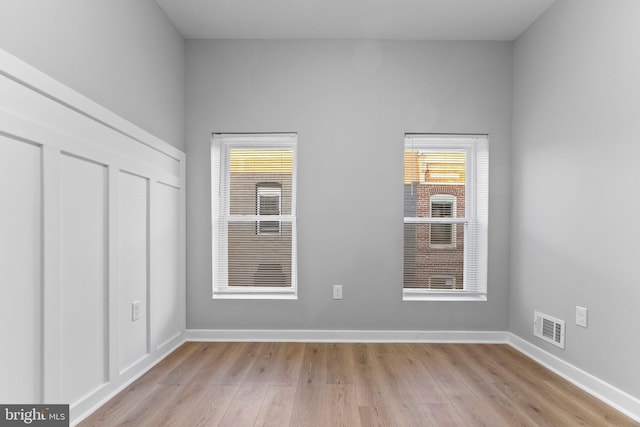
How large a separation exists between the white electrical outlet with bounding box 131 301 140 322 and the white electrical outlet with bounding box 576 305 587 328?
2933mm

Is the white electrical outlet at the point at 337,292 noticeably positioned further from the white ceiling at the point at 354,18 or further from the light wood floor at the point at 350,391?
the white ceiling at the point at 354,18

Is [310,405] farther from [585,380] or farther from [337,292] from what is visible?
[585,380]

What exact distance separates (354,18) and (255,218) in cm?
188

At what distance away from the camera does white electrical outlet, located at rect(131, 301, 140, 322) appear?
97.0 inches

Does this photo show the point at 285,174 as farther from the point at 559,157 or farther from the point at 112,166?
the point at 559,157

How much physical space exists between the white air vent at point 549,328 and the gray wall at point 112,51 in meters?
3.25

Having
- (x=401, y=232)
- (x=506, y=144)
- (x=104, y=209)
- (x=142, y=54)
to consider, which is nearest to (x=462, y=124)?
(x=506, y=144)

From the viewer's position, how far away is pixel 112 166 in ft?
7.12

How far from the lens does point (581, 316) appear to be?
97.3 inches

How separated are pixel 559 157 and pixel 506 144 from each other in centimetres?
72

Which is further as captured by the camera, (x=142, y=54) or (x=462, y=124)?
(x=462, y=124)

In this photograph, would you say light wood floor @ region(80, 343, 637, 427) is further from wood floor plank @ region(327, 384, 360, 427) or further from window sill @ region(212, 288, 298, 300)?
window sill @ region(212, 288, 298, 300)

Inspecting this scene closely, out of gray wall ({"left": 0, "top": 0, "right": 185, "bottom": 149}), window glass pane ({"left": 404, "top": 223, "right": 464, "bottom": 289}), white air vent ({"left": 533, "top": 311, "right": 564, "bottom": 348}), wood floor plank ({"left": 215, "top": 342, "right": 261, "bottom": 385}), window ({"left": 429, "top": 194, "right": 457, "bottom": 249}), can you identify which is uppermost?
gray wall ({"left": 0, "top": 0, "right": 185, "bottom": 149})

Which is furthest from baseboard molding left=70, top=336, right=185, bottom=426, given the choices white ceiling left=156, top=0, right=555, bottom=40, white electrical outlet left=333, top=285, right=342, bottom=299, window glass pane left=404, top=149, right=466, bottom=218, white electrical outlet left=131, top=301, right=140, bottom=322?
white ceiling left=156, top=0, right=555, bottom=40
